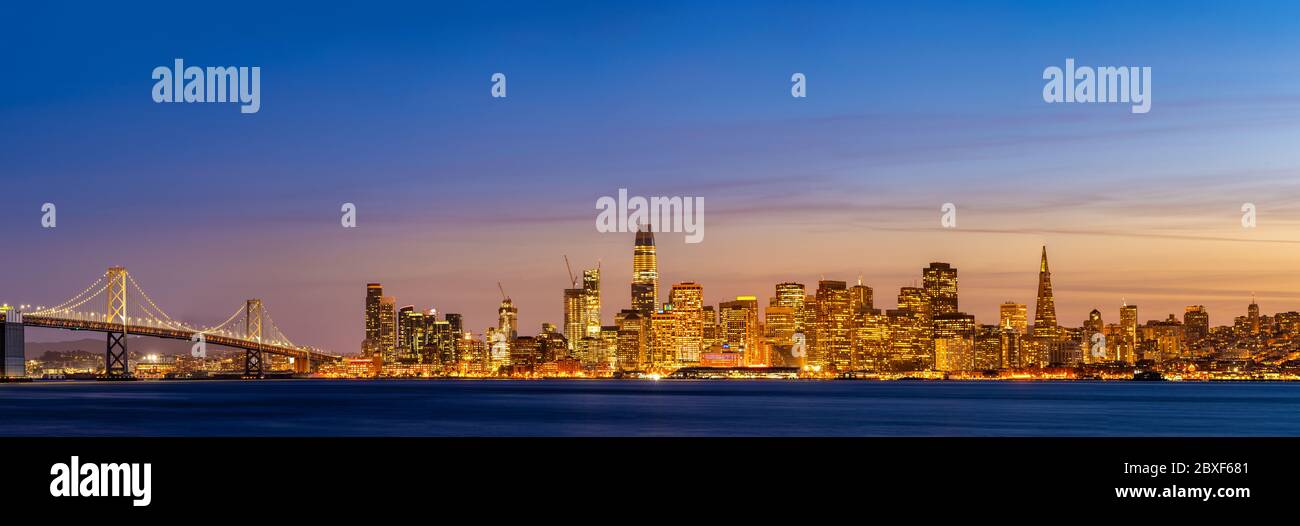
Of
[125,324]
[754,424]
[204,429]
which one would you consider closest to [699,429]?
[754,424]
